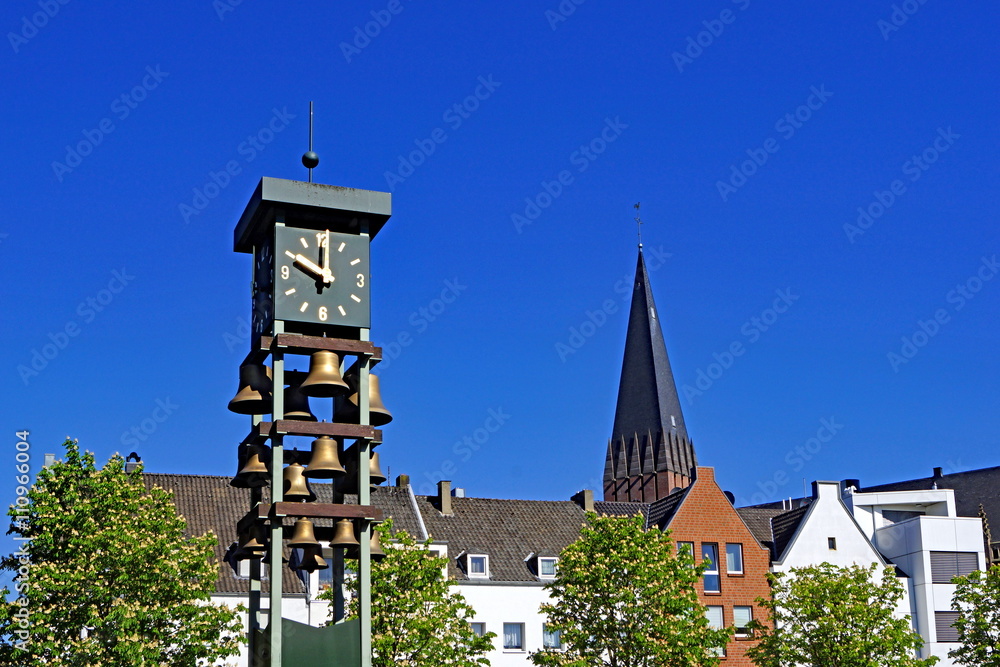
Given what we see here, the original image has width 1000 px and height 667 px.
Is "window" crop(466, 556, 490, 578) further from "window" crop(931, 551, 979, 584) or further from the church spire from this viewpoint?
the church spire

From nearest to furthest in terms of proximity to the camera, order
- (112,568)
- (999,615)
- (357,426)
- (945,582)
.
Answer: (357,426) < (112,568) < (999,615) < (945,582)

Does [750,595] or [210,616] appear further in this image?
[750,595]

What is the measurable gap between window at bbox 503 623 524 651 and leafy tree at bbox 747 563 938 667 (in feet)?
37.2

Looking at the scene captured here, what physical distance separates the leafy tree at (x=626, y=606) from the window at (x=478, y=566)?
34.3ft

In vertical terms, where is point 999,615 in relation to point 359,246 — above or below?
below

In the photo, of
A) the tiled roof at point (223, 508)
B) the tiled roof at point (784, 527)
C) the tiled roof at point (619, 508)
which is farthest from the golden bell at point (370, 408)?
the tiled roof at point (619, 508)

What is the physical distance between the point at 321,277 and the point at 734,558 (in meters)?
43.9

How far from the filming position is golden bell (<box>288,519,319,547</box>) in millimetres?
24750

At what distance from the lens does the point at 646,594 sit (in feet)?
163

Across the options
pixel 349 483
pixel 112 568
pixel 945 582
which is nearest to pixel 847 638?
pixel 945 582

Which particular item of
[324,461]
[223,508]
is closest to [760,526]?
[223,508]

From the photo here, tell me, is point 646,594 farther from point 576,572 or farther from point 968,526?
point 968,526

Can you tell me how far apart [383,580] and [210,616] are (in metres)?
6.64

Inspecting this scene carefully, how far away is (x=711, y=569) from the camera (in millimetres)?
63781
